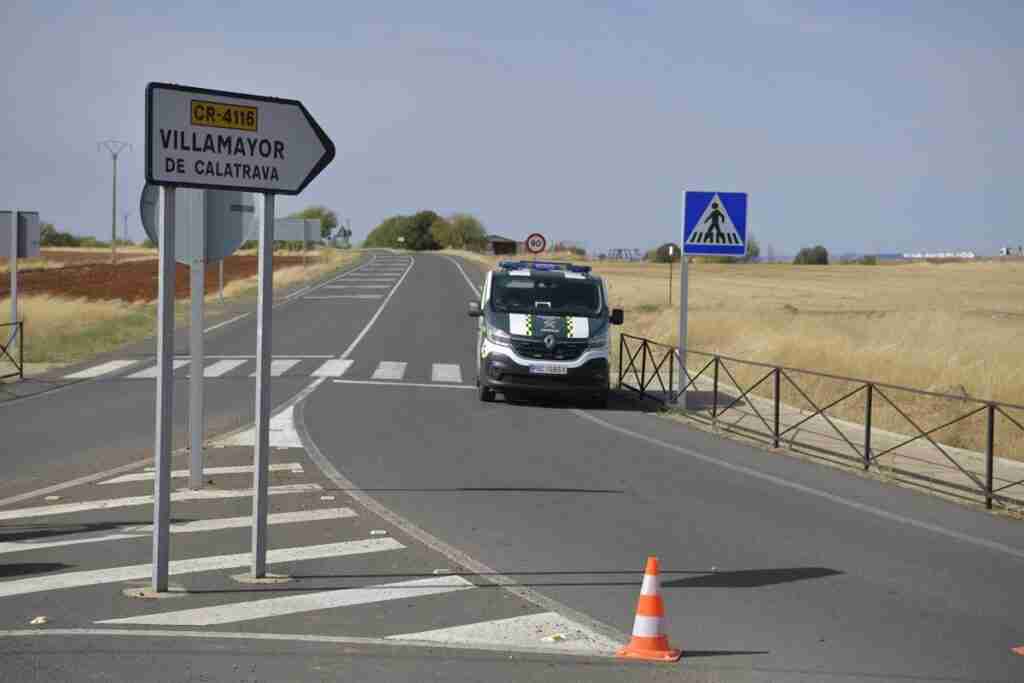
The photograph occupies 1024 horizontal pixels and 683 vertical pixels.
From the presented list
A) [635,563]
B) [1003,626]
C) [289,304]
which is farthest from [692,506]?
[289,304]

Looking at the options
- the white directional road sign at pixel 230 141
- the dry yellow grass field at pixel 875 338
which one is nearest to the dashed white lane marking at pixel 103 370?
the dry yellow grass field at pixel 875 338

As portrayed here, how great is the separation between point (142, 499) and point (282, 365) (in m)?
16.5

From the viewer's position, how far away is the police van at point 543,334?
67.1 feet

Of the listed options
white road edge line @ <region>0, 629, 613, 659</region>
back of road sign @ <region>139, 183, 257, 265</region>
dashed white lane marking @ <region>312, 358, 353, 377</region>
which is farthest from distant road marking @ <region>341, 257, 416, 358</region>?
white road edge line @ <region>0, 629, 613, 659</region>

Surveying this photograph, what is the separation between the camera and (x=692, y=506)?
37.8 ft

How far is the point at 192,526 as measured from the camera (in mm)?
9844

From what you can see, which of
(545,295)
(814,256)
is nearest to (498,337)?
(545,295)

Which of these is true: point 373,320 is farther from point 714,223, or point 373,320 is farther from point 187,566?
point 187,566

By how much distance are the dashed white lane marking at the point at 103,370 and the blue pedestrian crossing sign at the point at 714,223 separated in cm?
1251

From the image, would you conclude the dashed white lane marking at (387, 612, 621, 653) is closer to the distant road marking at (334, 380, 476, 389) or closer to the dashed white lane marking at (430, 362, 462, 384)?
the distant road marking at (334, 380, 476, 389)

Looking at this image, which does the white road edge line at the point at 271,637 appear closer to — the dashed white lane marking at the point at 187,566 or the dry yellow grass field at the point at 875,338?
the dashed white lane marking at the point at 187,566

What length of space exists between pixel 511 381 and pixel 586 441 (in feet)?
13.9

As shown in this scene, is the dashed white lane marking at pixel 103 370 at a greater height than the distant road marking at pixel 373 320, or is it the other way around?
the distant road marking at pixel 373 320

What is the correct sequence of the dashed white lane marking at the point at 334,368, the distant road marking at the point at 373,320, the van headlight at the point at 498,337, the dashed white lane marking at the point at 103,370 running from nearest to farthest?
1. the van headlight at the point at 498,337
2. the dashed white lane marking at the point at 103,370
3. the dashed white lane marking at the point at 334,368
4. the distant road marking at the point at 373,320
